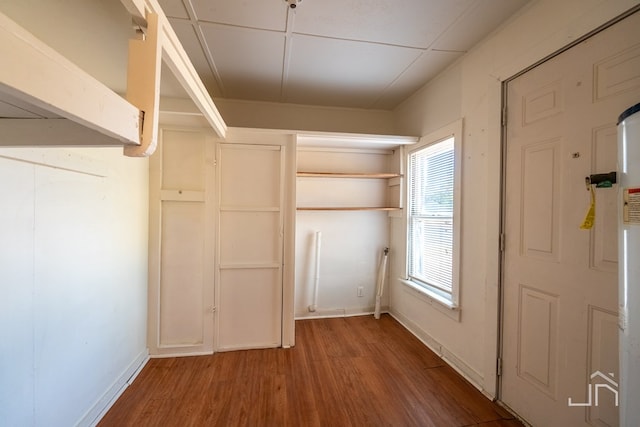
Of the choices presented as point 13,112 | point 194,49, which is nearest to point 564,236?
point 13,112

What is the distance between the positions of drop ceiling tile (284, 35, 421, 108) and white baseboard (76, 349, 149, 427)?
2723mm

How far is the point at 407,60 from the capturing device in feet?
7.04

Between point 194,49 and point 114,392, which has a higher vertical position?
point 194,49

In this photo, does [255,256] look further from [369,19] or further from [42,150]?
[369,19]

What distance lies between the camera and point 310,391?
6.22ft

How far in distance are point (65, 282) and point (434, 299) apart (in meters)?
2.63

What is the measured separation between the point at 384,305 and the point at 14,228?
10.7ft

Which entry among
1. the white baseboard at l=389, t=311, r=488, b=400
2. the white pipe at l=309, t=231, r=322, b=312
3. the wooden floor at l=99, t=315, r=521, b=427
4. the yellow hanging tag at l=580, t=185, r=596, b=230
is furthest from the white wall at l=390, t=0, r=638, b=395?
the white pipe at l=309, t=231, r=322, b=312

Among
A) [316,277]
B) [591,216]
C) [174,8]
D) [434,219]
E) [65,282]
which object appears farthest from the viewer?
[316,277]

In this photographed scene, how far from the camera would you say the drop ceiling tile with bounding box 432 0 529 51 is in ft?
5.05

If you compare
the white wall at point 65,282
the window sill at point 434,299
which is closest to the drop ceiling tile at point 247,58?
the white wall at point 65,282

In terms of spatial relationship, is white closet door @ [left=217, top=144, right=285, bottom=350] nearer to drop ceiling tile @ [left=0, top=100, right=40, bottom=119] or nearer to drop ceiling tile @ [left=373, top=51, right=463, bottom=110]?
drop ceiling tile @ [left=373, top=51, right=463, bottom=110]

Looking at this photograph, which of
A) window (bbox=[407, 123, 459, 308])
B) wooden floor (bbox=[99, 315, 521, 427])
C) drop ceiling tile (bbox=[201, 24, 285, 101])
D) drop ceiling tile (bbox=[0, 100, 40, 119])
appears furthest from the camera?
window (bbox=[407, 123, 459, 308])

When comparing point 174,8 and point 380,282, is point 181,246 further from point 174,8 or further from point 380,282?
point 380,282
